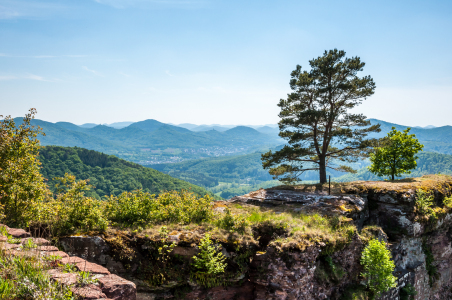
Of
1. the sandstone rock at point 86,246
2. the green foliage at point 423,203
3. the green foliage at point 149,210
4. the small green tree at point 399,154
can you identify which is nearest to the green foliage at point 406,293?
the green foliage at point 423,203

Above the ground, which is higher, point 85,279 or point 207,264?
point 85,279

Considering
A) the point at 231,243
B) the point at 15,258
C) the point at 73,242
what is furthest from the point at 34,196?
the point at 231,243

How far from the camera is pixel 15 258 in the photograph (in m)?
6.12

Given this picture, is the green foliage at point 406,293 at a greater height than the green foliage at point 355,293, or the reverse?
the green foliage at point 355,293

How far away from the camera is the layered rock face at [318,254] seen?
10609 mm

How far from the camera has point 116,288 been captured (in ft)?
21.5

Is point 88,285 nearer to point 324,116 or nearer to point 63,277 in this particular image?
point 63,277

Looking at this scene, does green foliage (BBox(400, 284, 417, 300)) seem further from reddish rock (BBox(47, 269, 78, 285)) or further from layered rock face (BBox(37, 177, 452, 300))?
reddish rock (BBox(47, 269, 78, 285))

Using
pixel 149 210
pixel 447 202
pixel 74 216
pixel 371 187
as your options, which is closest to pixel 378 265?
pixel 371 187

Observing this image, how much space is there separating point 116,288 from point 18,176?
7.44 meters

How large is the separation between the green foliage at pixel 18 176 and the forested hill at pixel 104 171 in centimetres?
12120

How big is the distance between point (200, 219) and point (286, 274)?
4.82 meters

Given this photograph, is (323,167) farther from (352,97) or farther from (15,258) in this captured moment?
(15,258)

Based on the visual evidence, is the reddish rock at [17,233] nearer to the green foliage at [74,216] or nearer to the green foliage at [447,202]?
the green foliage at [74,216]
